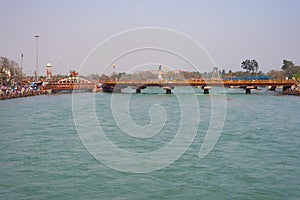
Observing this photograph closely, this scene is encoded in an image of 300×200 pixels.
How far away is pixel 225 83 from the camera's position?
231 feet

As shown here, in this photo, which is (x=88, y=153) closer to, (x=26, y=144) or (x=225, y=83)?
(x=26, y=144)

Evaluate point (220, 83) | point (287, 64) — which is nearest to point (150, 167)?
point (220, 83)

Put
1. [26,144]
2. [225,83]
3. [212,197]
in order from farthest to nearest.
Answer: [225,83], [26,144], [212,197]

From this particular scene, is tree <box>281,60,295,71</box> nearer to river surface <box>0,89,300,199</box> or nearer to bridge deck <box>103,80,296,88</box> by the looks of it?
bridge deck <box>103,80,296,88</box>

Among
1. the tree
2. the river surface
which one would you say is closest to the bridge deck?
the river surface

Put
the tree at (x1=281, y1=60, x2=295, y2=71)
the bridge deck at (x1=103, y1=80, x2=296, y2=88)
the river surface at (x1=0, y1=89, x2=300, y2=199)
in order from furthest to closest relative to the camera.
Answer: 1. the tree at (x1=281, y1=60, x2=295, y2=71)
2. the bridge deck at (x1=103, y1=80, x2=296, y2=88)
3. the river surface at (x1=0, y1=89, x2=300, y2=199)

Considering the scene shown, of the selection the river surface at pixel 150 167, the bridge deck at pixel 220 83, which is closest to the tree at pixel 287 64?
the bridge deck at pixel 220 83

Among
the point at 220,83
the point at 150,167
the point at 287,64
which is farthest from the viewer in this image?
the point at 287,64

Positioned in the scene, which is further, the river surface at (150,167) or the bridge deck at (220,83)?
the bridge deck at (220,83)

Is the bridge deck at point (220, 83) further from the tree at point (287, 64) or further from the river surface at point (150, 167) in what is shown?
the tree at point (287, 64)

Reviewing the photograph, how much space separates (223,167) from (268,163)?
75.2 inches

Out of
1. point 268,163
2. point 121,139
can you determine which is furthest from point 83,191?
point 121,139

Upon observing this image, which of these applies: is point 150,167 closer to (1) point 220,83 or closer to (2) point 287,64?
(1) point 220,83

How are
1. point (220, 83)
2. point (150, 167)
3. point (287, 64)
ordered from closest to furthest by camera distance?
point (150, 167)
point (220, 83)
point (287, 64)
